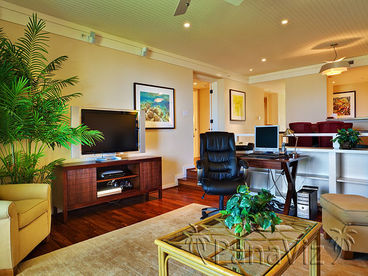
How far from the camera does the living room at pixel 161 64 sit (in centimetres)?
225

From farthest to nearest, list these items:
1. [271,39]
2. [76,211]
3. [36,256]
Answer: [271,39] → [76,211] → [36,256]

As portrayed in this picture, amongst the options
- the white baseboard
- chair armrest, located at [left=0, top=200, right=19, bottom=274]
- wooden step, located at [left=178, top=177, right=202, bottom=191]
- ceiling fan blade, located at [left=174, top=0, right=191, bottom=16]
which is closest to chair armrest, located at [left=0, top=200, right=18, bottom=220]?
chair armrest, located at [left=0, top=200, right=19, bottom=274]

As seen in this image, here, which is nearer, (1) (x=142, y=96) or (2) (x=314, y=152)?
(2) (x=314, y=152)

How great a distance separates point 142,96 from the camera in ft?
13.8

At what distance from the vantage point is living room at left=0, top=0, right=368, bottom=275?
2252 millimetres

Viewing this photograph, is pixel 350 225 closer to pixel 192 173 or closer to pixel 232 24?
pixel 232 24

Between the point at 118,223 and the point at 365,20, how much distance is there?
4507mm

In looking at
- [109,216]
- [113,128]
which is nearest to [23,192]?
[109,216]

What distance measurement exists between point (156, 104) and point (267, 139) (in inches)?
84.4

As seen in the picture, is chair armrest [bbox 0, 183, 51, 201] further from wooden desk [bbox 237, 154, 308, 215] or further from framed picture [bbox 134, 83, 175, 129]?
wooden desk [bbox 237, 154, 308, 215]

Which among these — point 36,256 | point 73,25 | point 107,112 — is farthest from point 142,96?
point 36,256

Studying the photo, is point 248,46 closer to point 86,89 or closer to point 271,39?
point 271,39

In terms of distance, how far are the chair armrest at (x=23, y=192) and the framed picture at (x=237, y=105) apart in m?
4.93

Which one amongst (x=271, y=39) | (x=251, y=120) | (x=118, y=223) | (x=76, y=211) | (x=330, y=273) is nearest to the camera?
(x=330, y=273)
